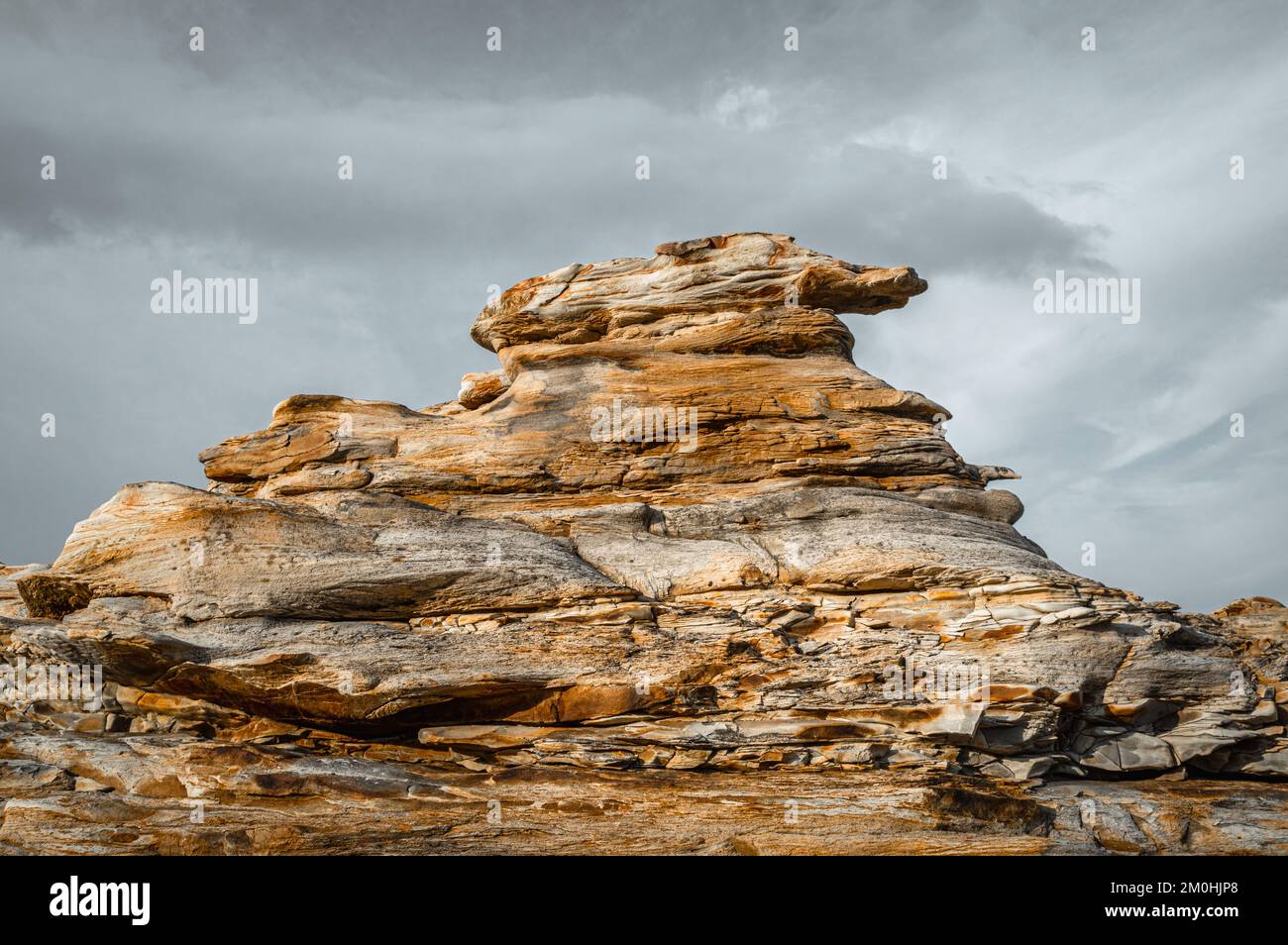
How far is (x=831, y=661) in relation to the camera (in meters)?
25.5

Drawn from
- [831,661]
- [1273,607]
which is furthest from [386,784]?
[1273,607]

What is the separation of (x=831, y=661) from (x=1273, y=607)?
19.9m

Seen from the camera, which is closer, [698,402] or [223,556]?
[223,556]

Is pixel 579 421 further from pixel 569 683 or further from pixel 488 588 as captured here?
pixel 569 683

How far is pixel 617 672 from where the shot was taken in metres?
25.1

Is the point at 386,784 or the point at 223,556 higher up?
the point at 223,556

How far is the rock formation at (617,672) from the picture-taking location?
2134 cm

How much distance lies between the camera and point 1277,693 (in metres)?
27.2

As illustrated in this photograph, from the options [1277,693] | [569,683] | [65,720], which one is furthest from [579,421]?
[1277,693]

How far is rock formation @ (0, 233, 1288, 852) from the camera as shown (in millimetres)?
21344
